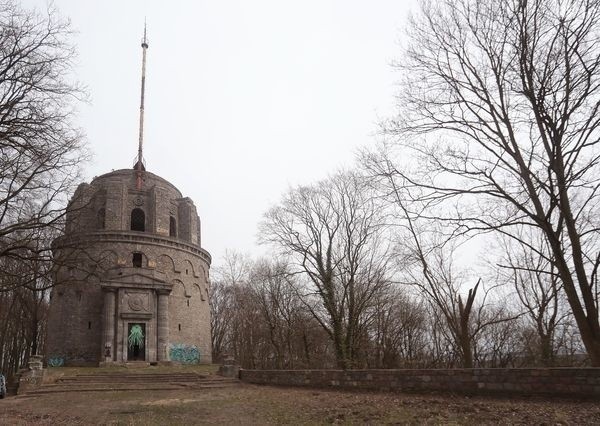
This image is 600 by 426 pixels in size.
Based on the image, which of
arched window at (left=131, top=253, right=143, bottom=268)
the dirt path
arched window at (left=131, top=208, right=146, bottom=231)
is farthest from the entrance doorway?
the dirt path

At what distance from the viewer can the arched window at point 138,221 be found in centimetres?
4219

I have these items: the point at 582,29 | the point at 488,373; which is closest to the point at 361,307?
the point at 488,373

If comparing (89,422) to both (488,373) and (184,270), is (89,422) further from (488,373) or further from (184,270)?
(184,270)

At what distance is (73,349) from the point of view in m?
36.0

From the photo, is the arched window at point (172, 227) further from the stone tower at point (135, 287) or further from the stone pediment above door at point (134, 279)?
the stone pediment above door at point (134, 279)

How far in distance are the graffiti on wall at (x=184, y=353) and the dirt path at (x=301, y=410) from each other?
814 inches

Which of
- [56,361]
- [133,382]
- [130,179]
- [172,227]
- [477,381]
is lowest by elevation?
[133,382]

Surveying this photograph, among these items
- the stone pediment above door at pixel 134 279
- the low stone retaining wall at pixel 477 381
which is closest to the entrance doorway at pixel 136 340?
the stone pediment above door at pixel 134 279

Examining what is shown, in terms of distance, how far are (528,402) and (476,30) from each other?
8.30 metres

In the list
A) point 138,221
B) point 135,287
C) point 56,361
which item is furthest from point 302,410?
point 138,221

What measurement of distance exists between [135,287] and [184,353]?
658cm

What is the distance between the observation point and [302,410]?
11.8 m

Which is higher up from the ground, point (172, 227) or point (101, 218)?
point (101, 218)

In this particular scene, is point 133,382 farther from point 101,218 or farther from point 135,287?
point 101,218
